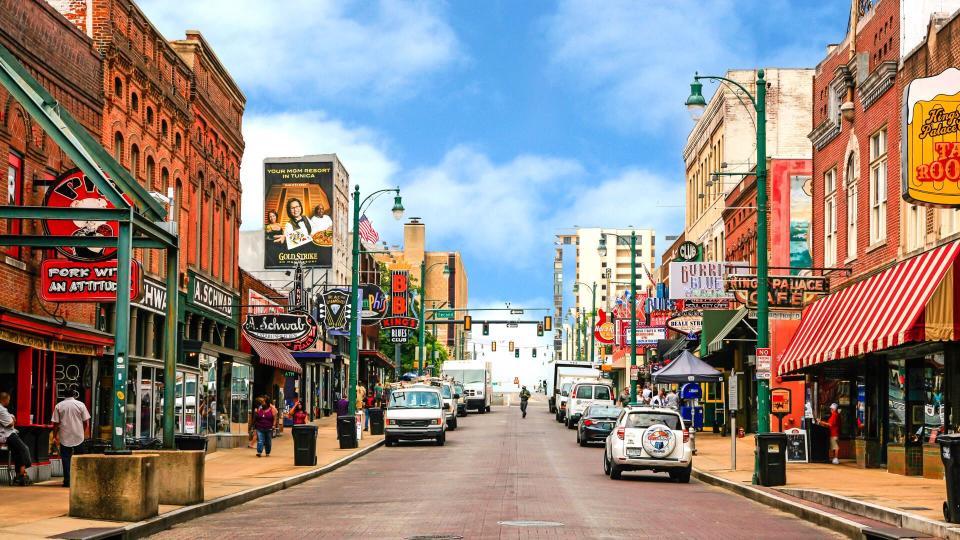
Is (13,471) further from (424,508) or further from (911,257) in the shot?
(911,257)

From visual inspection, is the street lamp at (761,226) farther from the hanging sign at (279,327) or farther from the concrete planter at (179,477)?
the hanging sign at (279,327)

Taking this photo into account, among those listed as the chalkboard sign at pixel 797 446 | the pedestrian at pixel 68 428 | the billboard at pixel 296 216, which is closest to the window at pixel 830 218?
the chalkboard sign at pixel 797 446

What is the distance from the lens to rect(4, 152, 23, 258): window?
25.2 metres

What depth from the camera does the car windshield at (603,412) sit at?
4338 cm

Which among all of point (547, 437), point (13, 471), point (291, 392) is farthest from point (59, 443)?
point (291, 392)

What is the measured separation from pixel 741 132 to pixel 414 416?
2304 cm

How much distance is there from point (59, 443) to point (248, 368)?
22.0m

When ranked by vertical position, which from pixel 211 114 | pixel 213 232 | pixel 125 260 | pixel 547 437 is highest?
pixel 211 114

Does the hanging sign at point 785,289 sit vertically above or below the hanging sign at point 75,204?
below

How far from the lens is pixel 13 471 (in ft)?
79.2

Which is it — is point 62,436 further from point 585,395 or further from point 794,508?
point 585,395

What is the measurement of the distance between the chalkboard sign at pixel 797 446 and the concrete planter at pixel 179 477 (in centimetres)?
1829

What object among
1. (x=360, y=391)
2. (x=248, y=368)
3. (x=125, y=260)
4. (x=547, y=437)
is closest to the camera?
(x=125, y=260)

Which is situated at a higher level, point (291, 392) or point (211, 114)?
point (211, 114)
